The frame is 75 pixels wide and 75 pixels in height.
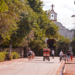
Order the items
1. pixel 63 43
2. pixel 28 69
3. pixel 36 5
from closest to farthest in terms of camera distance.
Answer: pixel 28 69 < pixel 36 5 < pixel 63 43

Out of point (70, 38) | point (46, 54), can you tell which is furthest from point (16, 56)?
point (70, 38)

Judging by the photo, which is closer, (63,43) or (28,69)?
(28,69)

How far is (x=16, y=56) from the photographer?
36.0 meters

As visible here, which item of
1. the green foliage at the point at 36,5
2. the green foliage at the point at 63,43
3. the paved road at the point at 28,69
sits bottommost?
the paved road at the point at 28,69

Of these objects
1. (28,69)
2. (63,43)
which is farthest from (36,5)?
(28,69)

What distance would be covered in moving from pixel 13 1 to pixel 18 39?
31.0ft

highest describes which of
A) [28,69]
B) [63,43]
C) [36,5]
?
[36,5]

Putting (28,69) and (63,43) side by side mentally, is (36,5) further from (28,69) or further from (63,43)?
(28,69)

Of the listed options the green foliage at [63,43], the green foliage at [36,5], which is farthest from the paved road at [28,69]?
the green foliage at [63,43]

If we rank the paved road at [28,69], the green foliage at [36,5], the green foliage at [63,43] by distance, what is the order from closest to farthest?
the paved road at [28,69] → the green foliage at [36,5] → the green foliage at [63,43]

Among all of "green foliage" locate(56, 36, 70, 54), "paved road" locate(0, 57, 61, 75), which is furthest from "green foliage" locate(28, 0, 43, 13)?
"paved road" locate(0, 57, 61, 75)

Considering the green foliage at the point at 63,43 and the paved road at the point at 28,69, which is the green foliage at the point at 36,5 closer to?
the green foliage at the point at 63,43

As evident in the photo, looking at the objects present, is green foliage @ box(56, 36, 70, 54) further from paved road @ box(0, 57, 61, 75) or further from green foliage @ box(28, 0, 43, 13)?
paved road @ box(0, 57, 61, 75)

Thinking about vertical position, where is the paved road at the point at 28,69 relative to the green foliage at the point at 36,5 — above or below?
below
